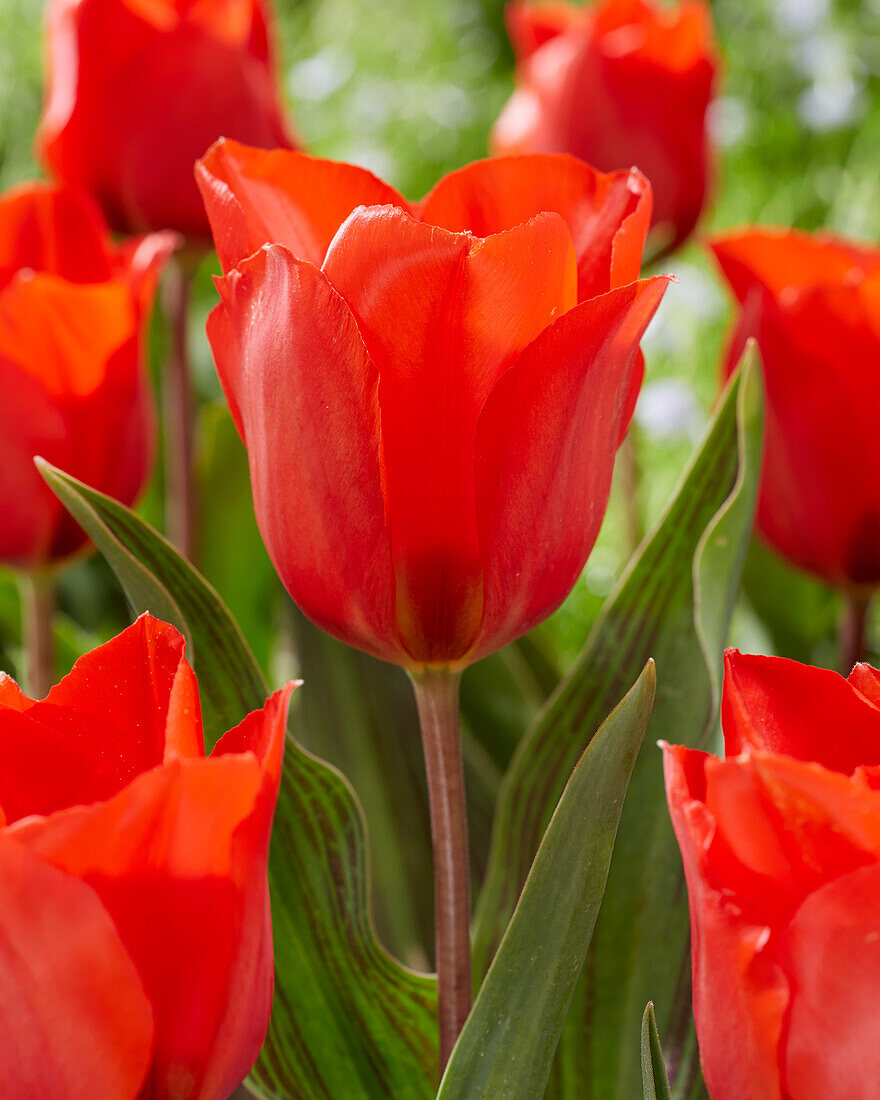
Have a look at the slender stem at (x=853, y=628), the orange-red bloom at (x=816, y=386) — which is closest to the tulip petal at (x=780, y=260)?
the orange-red bloom at (x=816, y=386)

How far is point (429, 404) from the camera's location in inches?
8.9

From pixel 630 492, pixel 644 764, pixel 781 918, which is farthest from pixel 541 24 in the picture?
pixel 781 918

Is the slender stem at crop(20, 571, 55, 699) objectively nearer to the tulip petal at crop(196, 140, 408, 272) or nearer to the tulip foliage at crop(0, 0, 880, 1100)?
the tulip foliage at crop(0, 0, 880, 1100)

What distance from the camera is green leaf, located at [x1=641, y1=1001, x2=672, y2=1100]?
0.68ft

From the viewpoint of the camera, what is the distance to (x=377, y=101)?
1621 millimetres

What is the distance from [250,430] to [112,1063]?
112 millimetres

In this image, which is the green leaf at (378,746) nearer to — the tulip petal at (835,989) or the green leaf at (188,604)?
the green leaf at (188,604)

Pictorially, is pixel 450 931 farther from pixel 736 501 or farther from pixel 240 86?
pixel 240 86

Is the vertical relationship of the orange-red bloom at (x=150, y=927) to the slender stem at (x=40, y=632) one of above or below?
above

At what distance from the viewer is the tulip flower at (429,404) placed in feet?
0.71

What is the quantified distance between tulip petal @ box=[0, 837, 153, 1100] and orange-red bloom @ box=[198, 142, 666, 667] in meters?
0.08

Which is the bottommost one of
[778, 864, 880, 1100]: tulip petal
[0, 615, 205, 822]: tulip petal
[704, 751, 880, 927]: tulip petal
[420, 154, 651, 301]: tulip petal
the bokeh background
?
the bokeh background

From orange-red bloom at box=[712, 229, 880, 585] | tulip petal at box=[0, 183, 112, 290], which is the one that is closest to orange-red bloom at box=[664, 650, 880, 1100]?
orange-red bloom at box=[712, 229, 880, 585]

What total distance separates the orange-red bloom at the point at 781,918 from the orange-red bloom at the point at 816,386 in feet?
0.69
